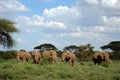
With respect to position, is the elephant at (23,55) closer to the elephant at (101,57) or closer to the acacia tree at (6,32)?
the acacia tree at (6,32)

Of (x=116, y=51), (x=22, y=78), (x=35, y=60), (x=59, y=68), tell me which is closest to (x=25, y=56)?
(x=35, y=60)

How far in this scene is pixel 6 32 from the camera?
3866cm

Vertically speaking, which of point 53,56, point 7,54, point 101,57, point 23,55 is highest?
point 7,54

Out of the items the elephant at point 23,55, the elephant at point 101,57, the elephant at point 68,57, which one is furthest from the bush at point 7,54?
the elephant at point 101,57

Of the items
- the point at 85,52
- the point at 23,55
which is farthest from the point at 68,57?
the point at 85,52

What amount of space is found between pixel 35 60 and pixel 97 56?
22.2 feet

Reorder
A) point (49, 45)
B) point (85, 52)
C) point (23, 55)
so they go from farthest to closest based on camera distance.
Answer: point (49, 45), point (85, 52), point (23, 55)

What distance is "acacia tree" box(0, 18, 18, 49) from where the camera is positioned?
38.3m

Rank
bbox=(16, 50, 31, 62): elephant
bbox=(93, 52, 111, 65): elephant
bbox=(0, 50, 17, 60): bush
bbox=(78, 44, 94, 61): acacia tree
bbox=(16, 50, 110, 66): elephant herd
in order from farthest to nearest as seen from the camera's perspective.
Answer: bbox=(78, 44, 94, 61): acacia tree
bbox=(0, 50, 17, 60): bush
bbox=(93, 52, 111, 65): elephant
bbox=(16, 50, 31, 62): elephant
bbox=(16, 50, 110, 66): elephant herd

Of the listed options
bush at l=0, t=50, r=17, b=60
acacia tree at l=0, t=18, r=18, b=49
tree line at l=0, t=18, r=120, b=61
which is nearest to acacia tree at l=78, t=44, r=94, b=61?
tree line at l=0, t=18, r=120, b=61

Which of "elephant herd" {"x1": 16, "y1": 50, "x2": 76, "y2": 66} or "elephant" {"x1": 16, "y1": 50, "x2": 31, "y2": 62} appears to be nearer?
"elephant herd" {"x1": 16, "y1": 50, "x2": 76, "y2": 66}

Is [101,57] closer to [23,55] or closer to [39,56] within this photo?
[39,56]

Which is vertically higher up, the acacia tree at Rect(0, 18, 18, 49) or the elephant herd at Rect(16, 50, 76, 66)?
the acacia tree at Rect(0, 18, 18, 49)

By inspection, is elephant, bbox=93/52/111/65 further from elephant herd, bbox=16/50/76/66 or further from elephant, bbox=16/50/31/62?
elephant, bbox=16/50/31/62
